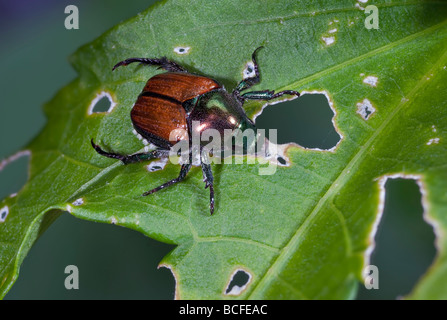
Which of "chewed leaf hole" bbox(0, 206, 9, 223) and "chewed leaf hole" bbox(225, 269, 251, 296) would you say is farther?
"chewed leaf hole" bbox(0, 206, 9, 223)

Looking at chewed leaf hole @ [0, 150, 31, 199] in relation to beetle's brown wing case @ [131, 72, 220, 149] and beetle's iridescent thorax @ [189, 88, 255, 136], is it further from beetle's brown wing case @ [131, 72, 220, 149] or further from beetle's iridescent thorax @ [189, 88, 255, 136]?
beetle's iridescent thorax @ [189, 88, 255, 136]

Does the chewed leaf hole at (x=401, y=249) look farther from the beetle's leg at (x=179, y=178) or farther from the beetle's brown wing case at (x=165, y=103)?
the beetle's brown wing case at (x=165, y=103)

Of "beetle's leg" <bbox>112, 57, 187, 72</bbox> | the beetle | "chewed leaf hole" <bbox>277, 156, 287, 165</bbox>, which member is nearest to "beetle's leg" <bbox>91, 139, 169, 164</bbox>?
the beetle

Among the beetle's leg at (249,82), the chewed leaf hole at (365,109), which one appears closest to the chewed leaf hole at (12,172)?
the beetle's leg at (249,82)

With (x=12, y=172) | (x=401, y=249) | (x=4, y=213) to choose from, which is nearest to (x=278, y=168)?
(x=401, y=249)
